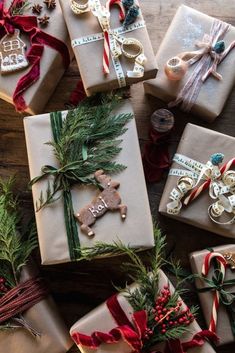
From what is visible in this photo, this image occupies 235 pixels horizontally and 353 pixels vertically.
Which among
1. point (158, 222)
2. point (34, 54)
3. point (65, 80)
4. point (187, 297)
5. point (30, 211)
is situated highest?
point (34, 54)

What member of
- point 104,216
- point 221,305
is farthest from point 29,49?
point 221,305

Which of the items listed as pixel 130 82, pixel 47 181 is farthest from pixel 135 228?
pixel 130 82

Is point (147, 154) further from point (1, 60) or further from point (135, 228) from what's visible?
point (1, 60)

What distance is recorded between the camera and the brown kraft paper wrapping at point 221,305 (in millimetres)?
1564

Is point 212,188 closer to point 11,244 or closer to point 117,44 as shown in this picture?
point 117,44

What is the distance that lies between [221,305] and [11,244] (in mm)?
716

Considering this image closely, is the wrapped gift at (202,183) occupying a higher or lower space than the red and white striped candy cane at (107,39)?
lower

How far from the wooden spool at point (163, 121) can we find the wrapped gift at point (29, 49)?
0.38 metres

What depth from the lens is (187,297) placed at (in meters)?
1.71

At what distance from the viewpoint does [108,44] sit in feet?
4.91

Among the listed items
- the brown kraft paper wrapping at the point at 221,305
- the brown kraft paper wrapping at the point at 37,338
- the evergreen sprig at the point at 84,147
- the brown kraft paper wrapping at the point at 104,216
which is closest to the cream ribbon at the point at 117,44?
the evergreen sprig at the point at 84,147

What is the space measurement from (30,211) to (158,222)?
47 centimetres

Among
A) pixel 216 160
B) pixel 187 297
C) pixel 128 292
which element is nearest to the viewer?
pixel 128 292

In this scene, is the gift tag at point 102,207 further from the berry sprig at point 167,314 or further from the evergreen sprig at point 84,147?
the berry sprig at point 167,314
